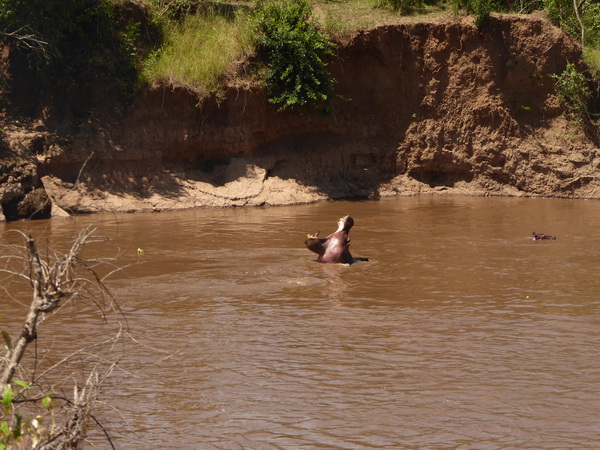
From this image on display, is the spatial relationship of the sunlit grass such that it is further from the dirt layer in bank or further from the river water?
the river water

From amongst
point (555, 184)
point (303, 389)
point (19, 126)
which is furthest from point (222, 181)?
point (303, 389)

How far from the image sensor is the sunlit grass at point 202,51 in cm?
1608

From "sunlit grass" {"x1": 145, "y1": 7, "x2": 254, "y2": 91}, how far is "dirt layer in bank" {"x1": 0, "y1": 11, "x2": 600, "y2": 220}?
446 mm

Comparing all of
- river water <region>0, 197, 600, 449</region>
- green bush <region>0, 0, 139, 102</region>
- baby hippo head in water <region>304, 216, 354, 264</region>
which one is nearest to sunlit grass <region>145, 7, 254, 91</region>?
green bush <region>0, 0, 139, 102</region>

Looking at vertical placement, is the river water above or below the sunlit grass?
below

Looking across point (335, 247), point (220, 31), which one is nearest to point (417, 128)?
point (220, 31)

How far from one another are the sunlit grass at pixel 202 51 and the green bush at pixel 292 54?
43 centimetres

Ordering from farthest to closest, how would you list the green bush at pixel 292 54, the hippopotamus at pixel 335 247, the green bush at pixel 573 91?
the green bush at pixel 573 91, the green bush at pixel 292 54, the hippopotamus at pixel 335 247

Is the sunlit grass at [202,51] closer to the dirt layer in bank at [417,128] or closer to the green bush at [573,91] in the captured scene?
the dirt layer in bank at [417,128]

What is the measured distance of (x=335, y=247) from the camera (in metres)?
10.4

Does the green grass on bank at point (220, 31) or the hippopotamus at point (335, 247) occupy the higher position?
the green grass on bank at point (220, 31)

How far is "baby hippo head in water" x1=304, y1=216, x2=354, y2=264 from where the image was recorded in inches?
411

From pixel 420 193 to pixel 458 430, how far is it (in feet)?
42.4

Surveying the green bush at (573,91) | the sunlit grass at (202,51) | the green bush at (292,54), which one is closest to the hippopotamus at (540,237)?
the green bush at (292,54)
